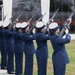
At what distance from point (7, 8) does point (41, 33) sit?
26551mm

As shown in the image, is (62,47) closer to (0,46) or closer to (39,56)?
(39,56)

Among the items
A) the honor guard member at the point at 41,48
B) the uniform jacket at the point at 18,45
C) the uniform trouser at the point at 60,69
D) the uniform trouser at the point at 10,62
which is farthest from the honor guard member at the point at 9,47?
the uniform trouser at the point at 60,69

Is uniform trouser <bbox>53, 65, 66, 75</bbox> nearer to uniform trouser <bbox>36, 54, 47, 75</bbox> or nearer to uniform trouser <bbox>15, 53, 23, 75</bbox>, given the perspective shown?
uniform trouser <bbox>36, 54, 47, 75</bbox>

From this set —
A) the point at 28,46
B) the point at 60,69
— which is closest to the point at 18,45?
the point at 28,46

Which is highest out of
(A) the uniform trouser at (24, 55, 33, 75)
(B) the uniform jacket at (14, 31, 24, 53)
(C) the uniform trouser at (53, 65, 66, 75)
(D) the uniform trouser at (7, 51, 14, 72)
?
(B) the uniform jacket at (14, 31, 24, 53)

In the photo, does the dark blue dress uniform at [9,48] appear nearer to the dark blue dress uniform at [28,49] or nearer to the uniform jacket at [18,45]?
the uniform jacket at [18,45]

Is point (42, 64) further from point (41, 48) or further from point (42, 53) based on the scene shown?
point (41, 48)

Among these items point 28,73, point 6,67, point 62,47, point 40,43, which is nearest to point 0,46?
point 6,67

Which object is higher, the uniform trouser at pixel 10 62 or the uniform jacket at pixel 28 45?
the uniform jacket at pixel 28 45

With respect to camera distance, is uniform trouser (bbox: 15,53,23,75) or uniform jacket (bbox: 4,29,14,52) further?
uniform jacket (bbox: 4,29,14,52)

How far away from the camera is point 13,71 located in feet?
46.0

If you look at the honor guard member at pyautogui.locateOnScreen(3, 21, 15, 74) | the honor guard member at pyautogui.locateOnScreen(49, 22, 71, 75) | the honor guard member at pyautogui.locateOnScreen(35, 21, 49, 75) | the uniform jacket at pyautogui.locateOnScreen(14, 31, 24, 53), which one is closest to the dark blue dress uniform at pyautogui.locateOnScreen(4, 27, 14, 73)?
the honor guard member at pyautogui.locateOnScreen(3, 21, 15, 74)

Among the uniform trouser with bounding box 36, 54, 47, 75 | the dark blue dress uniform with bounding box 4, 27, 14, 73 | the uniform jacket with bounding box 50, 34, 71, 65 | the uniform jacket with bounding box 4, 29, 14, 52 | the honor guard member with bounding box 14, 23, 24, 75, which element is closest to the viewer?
the uniform jacket with bounding box 50, 34, 71, 65

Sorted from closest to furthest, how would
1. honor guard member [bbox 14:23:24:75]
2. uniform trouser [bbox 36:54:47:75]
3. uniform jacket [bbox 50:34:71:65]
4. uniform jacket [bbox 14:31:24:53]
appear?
1. uniform jacket [bbox 50:34:71:65]
2. uniform trouser [bbox 36:54:47:75]
3. honor guard member [bbox 14:23:24:75]
4. uniform jacket [bbox 14:31:24:53]
